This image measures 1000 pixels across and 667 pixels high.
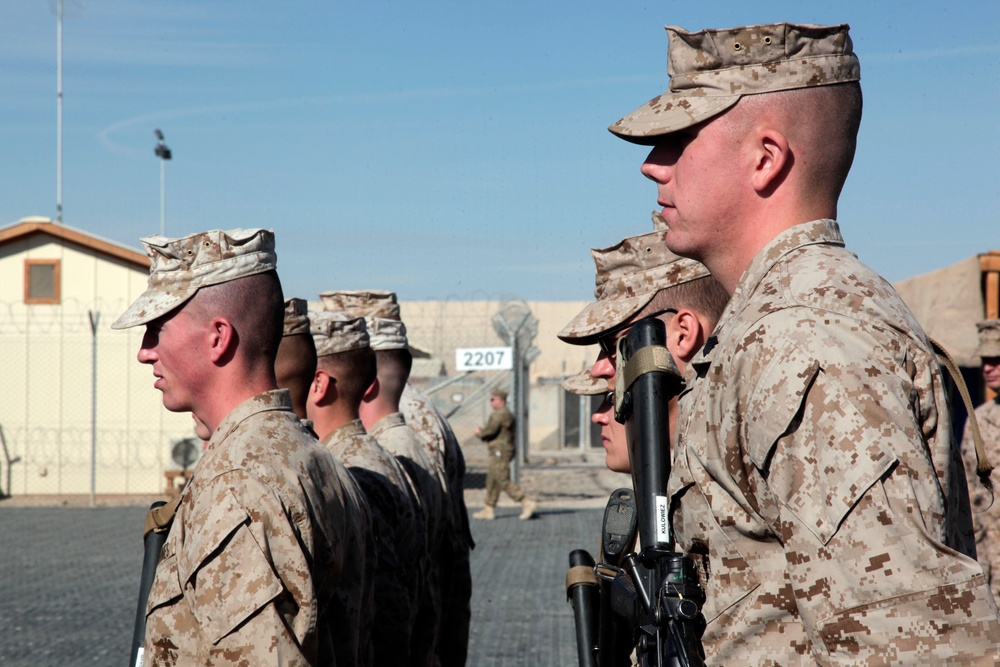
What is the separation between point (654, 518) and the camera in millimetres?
1925

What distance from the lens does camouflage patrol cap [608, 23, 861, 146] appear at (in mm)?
1943

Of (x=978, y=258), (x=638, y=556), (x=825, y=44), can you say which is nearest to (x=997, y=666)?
(x=638, y=556)

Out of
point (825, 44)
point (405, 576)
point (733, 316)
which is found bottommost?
point (405, 576)

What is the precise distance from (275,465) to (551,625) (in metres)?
6.42

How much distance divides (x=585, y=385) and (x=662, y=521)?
2167 mm

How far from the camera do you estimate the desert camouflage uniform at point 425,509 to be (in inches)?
201

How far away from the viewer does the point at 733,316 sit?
1.93 metres

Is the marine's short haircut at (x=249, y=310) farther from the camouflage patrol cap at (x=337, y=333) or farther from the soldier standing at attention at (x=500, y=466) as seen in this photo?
the soldier standing at attention at (x=500, y=466)

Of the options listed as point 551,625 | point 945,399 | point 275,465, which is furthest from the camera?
point 551,625

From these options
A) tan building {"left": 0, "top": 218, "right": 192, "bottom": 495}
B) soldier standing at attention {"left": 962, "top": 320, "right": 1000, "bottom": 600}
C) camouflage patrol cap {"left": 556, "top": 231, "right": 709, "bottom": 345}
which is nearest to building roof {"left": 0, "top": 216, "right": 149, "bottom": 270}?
tan building {"left": 0, "top": 218, "right": 192, "bottom": 495}

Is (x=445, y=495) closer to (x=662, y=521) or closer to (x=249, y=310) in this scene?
(x=249, y=310)

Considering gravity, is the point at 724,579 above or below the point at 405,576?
→ above

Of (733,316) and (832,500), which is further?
(733,316)

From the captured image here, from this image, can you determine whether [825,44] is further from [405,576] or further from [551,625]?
[551,625]
